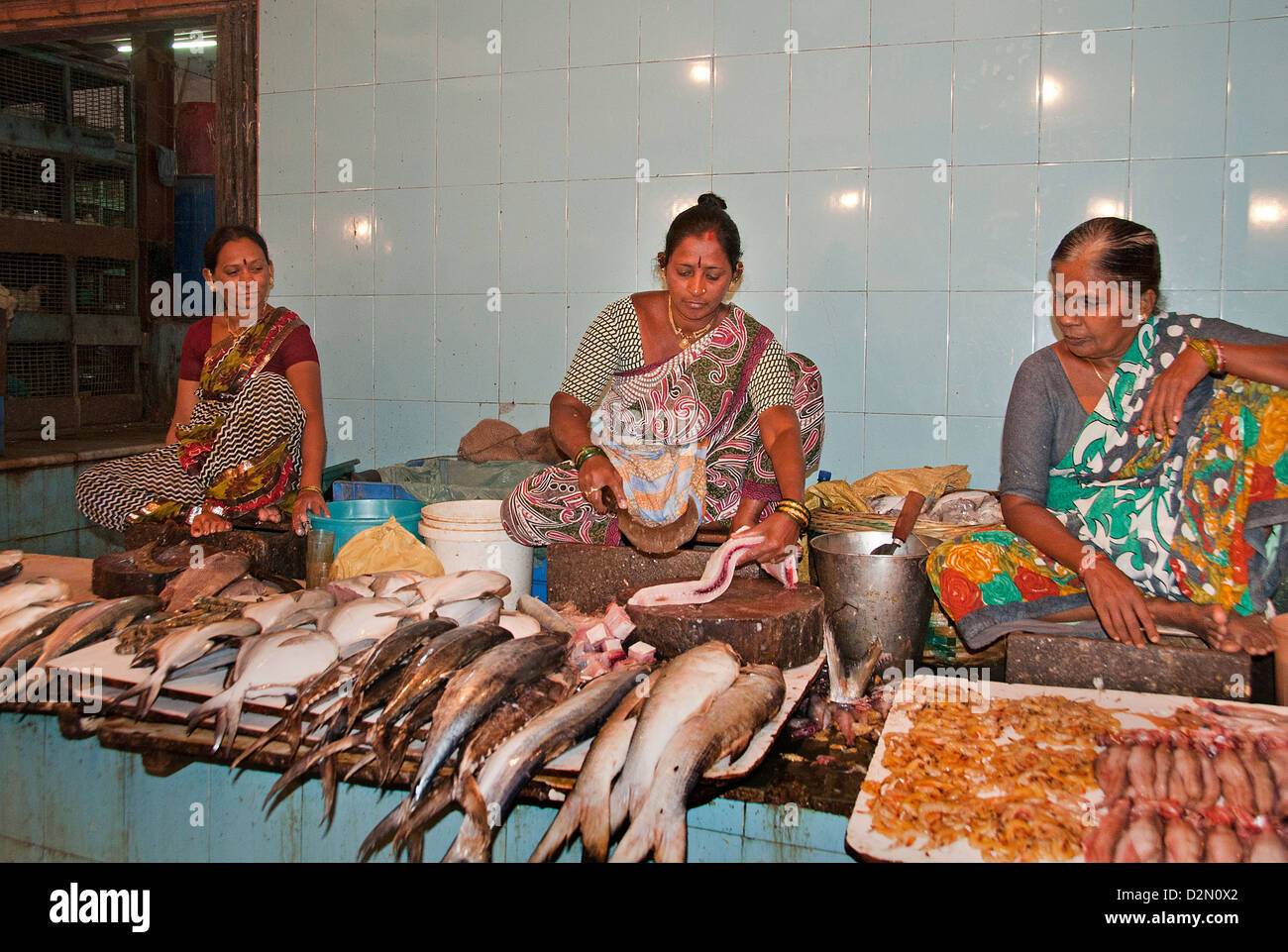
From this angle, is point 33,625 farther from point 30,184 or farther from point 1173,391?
point 30,184

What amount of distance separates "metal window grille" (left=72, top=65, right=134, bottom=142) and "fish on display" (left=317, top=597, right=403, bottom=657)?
6.76m

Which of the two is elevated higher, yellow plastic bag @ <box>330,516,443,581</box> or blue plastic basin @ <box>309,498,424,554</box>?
blue plastic basin @ <box>309,498,424,554</box>

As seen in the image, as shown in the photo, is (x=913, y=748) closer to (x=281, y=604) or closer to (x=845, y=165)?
(x=281, y=604)

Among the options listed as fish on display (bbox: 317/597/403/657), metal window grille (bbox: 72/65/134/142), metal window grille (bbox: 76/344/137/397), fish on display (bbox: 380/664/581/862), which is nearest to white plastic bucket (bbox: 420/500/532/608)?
fish on display (bbox: 317/597/403/657)

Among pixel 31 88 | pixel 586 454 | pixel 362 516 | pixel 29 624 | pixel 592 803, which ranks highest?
pixel 31 88

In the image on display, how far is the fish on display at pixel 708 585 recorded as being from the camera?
2.88 metres

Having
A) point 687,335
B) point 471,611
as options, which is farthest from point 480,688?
point 687,335

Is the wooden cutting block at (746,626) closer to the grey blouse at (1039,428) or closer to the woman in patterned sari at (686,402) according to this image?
the woman in patterned sari at (686,402)

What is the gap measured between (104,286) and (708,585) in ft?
22.9

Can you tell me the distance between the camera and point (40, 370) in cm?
741

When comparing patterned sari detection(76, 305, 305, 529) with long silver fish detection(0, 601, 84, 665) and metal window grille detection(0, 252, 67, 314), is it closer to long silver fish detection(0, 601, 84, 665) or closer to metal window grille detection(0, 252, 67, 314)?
long silver fish detection(0, 601, 84, 665)

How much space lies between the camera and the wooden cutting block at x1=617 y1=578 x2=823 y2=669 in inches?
107
